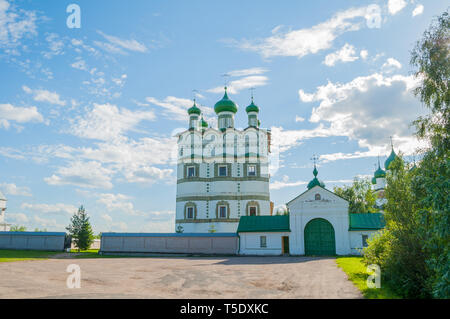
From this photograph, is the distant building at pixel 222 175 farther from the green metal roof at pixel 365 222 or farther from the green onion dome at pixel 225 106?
the green metal roof at pixel 365 222

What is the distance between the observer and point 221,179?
135ft

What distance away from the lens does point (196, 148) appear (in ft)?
141

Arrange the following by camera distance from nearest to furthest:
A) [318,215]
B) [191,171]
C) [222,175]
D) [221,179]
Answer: [318,215], [221,179], [222,175], [191,171]

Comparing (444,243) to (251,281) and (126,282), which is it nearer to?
(251,281)

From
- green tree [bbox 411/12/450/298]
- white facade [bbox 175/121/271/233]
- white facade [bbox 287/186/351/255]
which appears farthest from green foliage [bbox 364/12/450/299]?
white facade [bbox 175/121/271/233]

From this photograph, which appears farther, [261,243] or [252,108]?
[252,108]

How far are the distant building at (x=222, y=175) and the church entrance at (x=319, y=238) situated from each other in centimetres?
987

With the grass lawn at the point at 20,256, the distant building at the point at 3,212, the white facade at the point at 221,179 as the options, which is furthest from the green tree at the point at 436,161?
the distant building at the point at 3,212

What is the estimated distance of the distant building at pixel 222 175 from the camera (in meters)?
40.3

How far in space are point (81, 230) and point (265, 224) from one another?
18737 mm

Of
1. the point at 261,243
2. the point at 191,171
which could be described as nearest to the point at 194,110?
the point at 191,171

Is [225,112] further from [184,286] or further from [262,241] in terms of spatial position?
[184,286]
